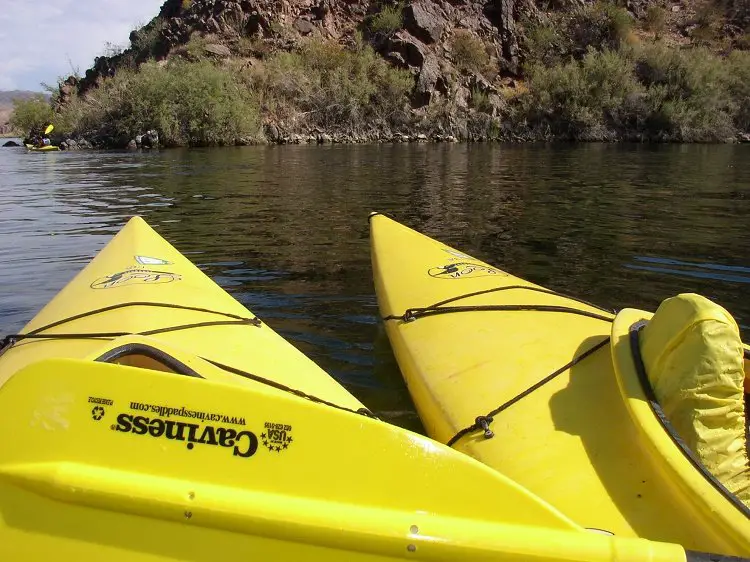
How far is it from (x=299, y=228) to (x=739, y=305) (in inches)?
248

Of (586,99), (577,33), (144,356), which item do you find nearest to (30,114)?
(586,99)

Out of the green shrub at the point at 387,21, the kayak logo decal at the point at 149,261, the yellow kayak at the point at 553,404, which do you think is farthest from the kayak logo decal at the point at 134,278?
the green shrub at the point at 387,21

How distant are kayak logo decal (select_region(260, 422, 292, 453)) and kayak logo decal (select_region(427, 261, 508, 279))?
9.78ft

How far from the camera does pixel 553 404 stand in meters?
2.91

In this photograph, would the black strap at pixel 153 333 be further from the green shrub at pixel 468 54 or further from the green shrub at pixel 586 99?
the green shrub at pixel 468 54

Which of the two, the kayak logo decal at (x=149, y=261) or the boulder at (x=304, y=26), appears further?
the boulder at (x=304, y=26)

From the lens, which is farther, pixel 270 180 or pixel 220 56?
pixel 220 56

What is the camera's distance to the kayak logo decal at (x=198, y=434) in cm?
189

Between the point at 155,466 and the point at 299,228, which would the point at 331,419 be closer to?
the point at 155,466

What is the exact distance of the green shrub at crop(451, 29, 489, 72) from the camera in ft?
136

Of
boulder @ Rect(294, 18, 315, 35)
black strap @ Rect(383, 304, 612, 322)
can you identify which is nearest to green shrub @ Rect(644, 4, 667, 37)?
boulder @ Rect(294, 18, 315, 35)

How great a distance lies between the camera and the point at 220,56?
37.9 metres

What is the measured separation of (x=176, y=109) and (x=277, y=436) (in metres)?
30.9

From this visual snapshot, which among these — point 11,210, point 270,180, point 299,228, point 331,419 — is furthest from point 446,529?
point 270,180
